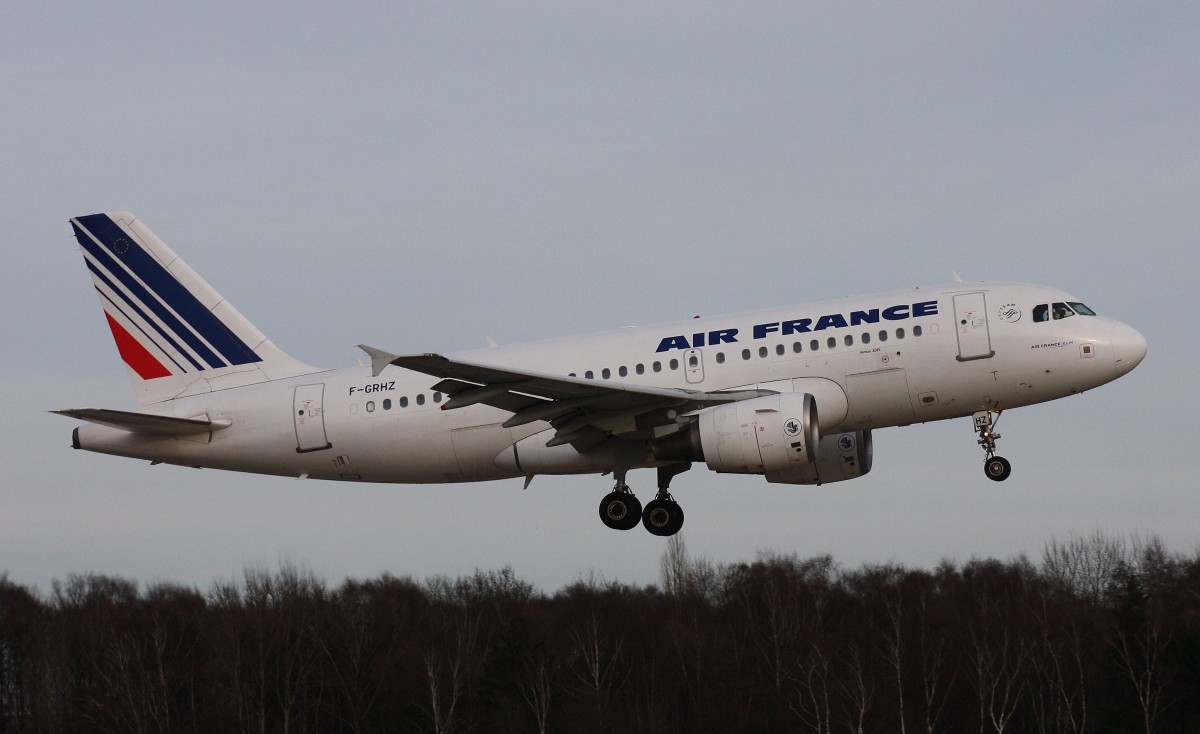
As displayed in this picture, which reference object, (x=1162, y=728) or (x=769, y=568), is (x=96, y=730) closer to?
(x=769, y=568)

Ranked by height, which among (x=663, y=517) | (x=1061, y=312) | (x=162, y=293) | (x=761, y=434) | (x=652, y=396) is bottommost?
(x=663, y=517)

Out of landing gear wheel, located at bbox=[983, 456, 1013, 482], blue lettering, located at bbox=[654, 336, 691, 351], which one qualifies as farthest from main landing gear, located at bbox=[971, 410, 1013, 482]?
blue lettering, located at bbox=[654, 336, 691, 351]

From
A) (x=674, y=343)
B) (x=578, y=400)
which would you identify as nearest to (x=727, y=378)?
(x=674, y=343)

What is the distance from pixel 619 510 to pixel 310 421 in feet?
26.9

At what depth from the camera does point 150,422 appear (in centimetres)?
3947

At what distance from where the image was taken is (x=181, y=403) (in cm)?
4125

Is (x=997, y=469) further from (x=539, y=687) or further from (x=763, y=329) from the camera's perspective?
(x=539, y=687)

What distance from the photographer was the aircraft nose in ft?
119

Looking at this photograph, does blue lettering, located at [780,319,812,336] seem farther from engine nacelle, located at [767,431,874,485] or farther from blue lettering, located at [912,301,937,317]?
engine nacelle, located at [767,431,874,485]

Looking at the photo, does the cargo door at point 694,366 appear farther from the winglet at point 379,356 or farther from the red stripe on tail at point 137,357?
the red stripe on tail at point 137,357

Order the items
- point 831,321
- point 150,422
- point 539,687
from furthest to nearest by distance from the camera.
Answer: point 539,687, point 150,422, point 831,321

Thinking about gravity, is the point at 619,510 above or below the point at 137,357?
below

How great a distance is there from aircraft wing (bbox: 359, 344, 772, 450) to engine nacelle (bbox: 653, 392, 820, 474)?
0.94m

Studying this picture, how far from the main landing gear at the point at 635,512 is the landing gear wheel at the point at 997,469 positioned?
24.6 ft
